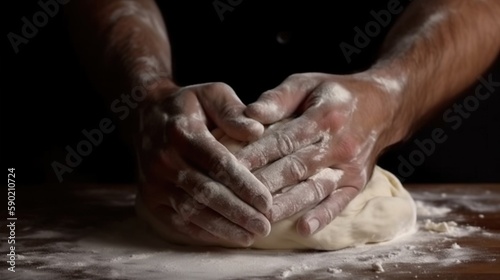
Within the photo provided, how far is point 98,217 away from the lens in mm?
1775

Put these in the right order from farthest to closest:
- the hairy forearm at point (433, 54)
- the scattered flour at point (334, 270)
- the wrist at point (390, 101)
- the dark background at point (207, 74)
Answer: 1. the dark background at point (207, 74)
2. the hairy forearm at point (433, 54)
3. the wrist at point (390, 101)
4. the scattered flour at point (334, 270)

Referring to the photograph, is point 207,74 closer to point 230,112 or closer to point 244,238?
point 230,112

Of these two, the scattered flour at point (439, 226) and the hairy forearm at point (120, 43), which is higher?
the hairy forearm at point (120, 43)

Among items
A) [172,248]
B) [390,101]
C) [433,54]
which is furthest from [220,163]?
[433,54]

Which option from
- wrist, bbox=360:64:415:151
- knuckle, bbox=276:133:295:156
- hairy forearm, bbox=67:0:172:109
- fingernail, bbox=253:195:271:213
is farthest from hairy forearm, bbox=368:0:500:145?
hairy forearm, bbox=67:0:172:109

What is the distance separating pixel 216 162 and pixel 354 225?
0.31m

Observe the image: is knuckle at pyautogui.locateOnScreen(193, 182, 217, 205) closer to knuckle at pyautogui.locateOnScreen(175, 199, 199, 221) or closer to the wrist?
knuckle at pyautogui.locateOnScreen(175, 199, 199, 221)

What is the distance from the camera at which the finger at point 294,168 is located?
144 centimetres

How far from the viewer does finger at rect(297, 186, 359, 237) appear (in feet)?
4.75

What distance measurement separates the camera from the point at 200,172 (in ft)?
4.78

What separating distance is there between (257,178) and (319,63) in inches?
27.6

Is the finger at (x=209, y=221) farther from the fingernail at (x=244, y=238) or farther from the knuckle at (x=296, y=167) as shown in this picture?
the knuckle at (x=296, y=167)

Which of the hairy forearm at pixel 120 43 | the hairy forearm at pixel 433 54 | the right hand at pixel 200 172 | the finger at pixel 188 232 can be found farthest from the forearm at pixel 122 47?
the hairy forearm at pixel 433 54

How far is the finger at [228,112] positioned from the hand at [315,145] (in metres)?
0.02
